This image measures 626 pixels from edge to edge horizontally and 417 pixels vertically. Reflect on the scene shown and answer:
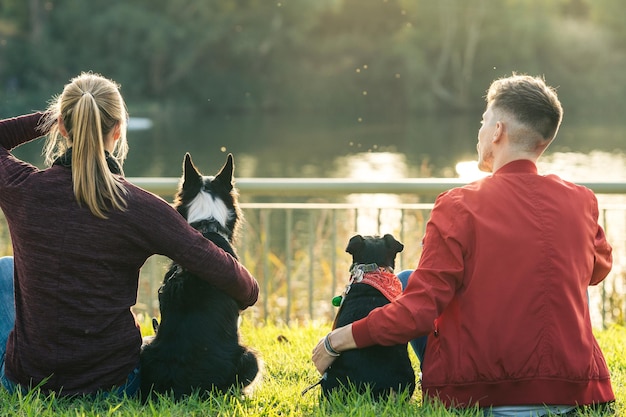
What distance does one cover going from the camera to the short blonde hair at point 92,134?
261 centimetres

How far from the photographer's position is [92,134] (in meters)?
2.67

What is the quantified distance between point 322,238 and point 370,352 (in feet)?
16.1

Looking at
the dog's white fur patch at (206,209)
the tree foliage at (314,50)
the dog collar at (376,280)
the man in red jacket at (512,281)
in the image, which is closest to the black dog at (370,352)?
the dog collar at (376,280)

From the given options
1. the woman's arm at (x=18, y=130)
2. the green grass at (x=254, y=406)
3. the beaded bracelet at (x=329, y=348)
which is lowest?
the green grass at (x=254, y=406)

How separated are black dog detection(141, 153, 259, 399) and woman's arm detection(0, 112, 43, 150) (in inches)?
32.2

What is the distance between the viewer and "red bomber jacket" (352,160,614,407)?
2.55 meters

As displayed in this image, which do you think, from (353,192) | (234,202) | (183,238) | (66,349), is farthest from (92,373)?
(353,192)

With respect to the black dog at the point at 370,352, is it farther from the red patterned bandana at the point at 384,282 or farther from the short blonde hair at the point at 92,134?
the short blonde hair at the point at 92,134

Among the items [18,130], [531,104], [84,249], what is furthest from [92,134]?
[531,104]

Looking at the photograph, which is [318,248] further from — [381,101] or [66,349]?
[381,101]

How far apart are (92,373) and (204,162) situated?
18634 mm

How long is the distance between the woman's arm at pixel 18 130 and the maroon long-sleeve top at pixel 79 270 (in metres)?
0.18

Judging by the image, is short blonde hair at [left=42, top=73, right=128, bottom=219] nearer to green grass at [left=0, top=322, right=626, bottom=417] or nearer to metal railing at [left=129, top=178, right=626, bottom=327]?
green grass at [left=0, top=322, right=626, bottom=417]

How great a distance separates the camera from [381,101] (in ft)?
109
